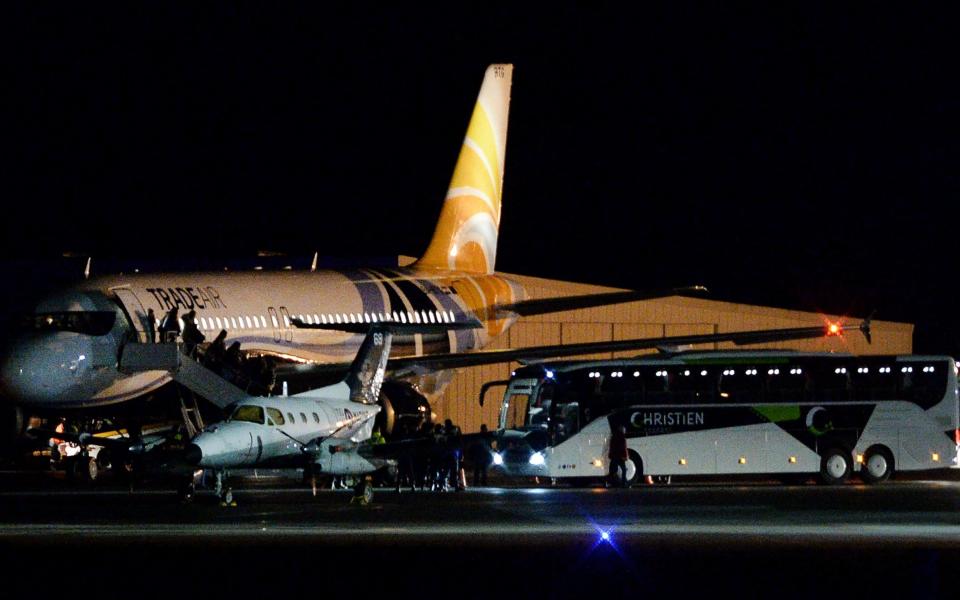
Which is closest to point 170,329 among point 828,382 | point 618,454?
point 618,454

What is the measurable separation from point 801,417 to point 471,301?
14.9 m

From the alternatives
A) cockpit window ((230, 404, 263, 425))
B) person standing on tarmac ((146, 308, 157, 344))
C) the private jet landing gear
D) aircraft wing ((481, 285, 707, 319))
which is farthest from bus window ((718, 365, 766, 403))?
person standing on tarmac ((146, 308, 157, 344))

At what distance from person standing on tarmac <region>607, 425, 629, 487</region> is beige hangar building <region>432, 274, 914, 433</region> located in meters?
21.5

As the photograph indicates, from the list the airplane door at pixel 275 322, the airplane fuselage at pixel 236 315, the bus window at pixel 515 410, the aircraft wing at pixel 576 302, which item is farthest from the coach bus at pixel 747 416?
the airplane fuselage at pixel 236 315

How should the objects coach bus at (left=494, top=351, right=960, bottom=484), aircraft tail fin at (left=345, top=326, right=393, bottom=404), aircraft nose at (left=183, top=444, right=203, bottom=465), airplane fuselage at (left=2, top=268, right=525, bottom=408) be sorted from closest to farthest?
aircraft nose at (left=183, top=444, right=203, bottom=465) → aircraft tail fin at (left=345, top=326, right=393, bottom=404) → airplane fuselage at (left=2, top=268, right=525, bottom=408) → coach bus at (left=494, top=351, right=960, bottom=484)

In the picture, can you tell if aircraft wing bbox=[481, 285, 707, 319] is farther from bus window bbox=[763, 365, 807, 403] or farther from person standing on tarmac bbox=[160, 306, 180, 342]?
person standing on tarmac bbox=[160, 306, 180, 342]

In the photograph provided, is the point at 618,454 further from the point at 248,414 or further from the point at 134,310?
the point at 134,310

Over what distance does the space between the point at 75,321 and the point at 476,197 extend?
61.9 feet

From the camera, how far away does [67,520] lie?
25125 mm

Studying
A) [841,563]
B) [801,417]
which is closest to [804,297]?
[801,417]

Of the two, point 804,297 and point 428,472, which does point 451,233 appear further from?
point 804,297

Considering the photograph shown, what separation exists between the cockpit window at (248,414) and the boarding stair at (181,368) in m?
3.96

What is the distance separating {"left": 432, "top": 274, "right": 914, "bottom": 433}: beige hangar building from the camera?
5778 centimetres

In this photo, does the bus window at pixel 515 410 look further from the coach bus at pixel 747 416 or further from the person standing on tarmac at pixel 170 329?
the person standing on tarmac at pixel 170 329
